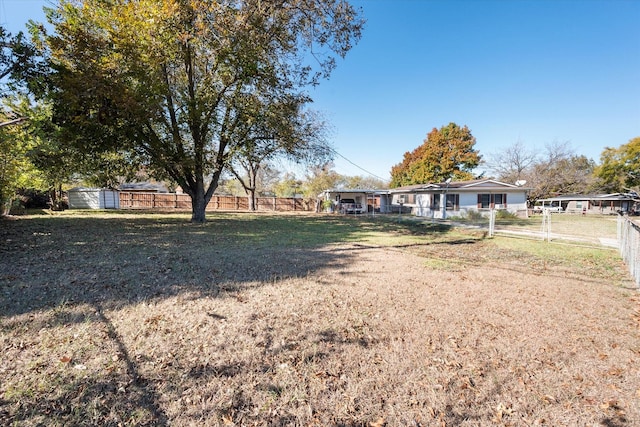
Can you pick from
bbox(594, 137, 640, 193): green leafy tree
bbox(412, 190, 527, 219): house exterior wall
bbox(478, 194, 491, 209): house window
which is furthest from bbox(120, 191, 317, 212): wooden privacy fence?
bbox(594, 137, 640, 193): green leafy tree

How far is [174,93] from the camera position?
12.3m

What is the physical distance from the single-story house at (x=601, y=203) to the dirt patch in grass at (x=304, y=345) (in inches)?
1440

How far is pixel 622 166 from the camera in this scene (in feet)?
109

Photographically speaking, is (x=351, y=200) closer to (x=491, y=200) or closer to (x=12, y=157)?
(x=491, y=200)

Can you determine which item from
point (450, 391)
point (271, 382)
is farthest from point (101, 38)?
point (450, 391)

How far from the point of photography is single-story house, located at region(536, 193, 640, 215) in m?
33.8

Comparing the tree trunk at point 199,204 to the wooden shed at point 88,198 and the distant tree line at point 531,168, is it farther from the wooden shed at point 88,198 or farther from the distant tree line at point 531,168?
the distant tree line at point 531,168

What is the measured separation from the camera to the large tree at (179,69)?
30.1 ft

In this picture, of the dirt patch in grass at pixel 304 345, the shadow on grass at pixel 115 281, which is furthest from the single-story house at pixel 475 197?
the dirt patch in grass at pixel 304 345

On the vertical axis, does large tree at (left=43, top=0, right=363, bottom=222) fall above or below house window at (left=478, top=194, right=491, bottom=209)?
above

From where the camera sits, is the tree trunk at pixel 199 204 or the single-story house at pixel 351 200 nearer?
the tree trunk at pixel 199 204

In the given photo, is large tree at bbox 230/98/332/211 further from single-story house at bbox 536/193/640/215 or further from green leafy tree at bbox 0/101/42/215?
single-story house at bbox 536/193/640/215

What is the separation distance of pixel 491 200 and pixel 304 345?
2472cm

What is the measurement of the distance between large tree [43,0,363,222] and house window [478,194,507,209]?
57.9ft
